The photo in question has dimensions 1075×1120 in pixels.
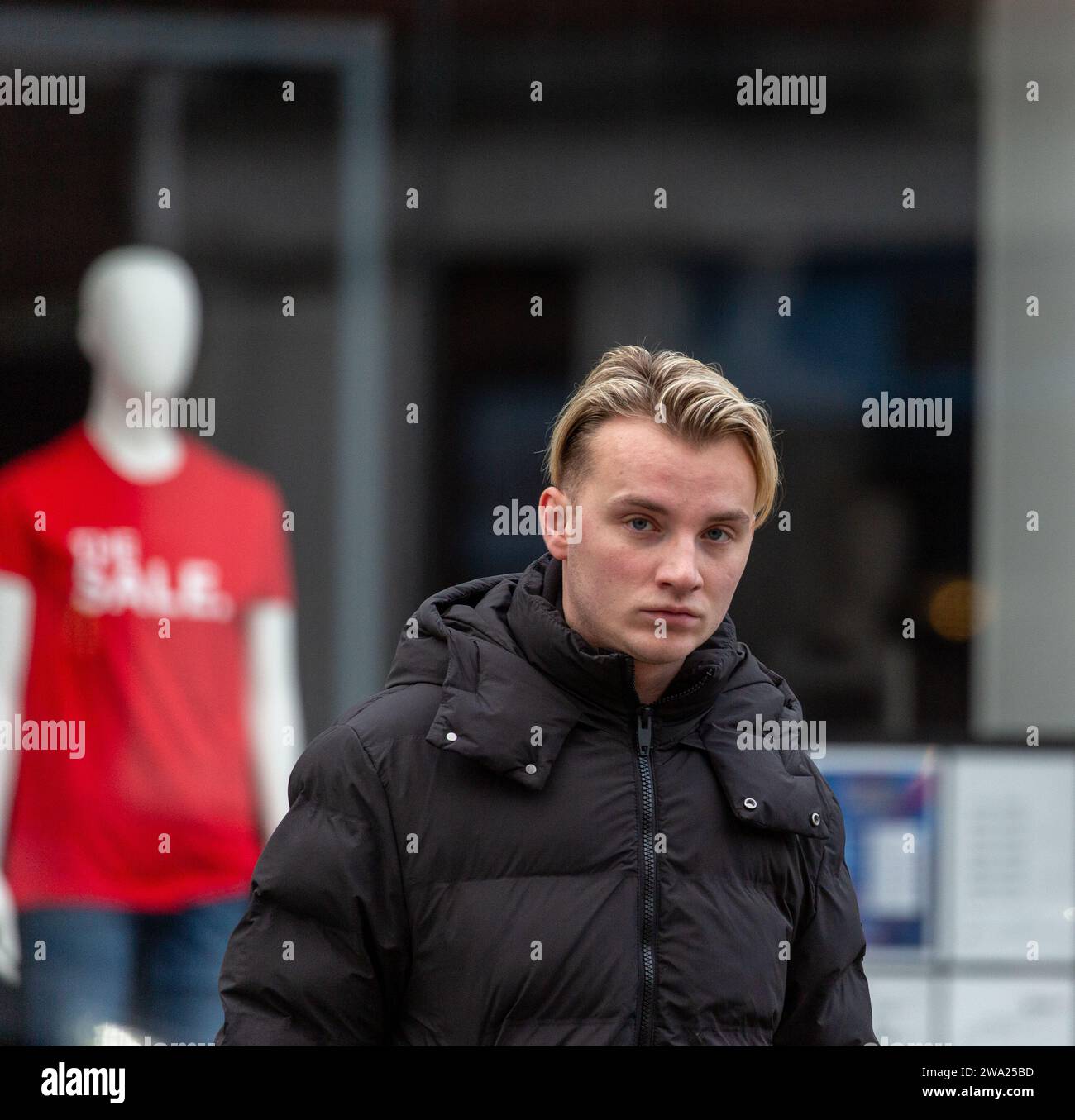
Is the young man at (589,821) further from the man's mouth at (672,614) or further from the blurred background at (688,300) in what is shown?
the blurred background at (688,300)

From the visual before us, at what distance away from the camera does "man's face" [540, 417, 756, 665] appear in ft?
6.57

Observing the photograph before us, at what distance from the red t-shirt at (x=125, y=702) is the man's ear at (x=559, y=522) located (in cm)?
320

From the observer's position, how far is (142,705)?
518 centimetres

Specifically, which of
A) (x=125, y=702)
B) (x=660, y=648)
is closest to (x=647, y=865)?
(x=660, y=648)

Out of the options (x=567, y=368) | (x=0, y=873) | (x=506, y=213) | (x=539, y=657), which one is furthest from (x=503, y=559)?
(x=539, y=657)

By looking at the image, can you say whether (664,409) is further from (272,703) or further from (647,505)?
(272,703)

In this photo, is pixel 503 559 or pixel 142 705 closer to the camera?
pixel 142 705

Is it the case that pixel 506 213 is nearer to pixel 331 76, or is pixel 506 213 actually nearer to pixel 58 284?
pixel 331 76

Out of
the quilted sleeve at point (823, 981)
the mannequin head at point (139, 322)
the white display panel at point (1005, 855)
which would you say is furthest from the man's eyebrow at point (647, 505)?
the white display panel at point (1005, 855)

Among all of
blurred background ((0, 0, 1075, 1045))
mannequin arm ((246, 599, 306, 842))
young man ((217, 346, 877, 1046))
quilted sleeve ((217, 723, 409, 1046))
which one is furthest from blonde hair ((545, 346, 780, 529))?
blurred background ((0, 0, 1075, 1045))

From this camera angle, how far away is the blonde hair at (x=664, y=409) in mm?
2006

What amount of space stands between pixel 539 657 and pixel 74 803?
3.53 metres
